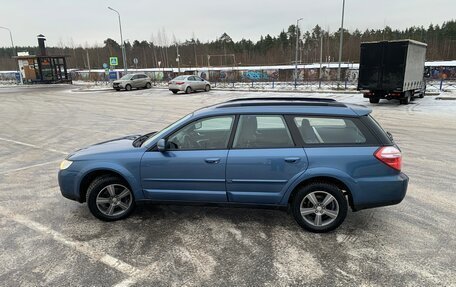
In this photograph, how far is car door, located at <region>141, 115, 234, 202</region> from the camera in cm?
421

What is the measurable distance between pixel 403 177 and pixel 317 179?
100cm

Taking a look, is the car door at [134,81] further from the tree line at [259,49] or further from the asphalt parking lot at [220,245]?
the tree line at [259,49]

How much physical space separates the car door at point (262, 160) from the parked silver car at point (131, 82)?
31.4 metres

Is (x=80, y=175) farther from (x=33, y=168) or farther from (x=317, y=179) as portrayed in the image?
(x=33, y=168)

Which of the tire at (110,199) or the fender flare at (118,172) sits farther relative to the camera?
the tire at (110,199)

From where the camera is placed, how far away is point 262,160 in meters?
4.07

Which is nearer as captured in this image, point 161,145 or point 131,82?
point 161,145

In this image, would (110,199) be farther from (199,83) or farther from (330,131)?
(199,83)

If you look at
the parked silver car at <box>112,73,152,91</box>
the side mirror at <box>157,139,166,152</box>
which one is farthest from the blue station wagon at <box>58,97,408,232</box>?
the parked silver car at <box>112,73,152,91</box>

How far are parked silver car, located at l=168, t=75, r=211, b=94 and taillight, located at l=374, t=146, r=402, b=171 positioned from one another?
25518mm

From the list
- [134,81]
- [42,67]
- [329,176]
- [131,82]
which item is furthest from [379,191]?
[42,67]

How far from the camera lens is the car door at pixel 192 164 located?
4215 millimetres

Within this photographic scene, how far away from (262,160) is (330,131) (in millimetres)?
922

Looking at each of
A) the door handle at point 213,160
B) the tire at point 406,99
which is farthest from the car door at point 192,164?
the tire at point 406,99
